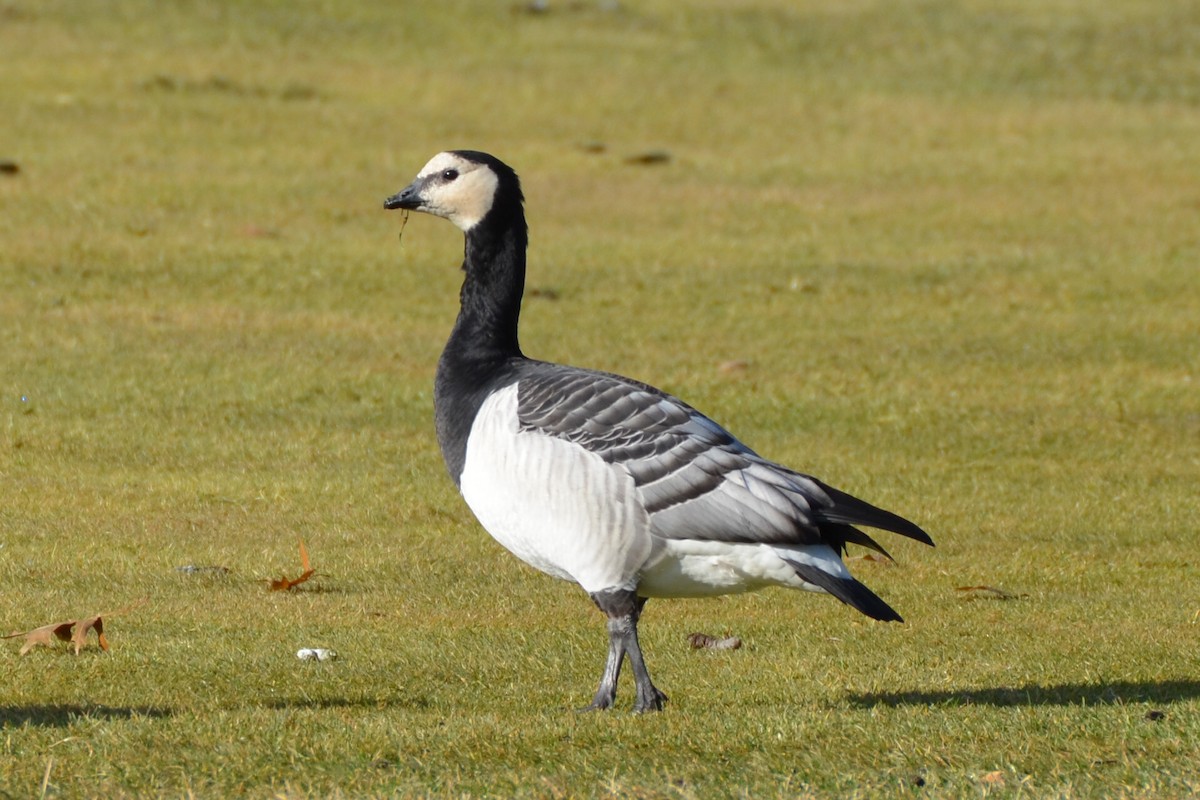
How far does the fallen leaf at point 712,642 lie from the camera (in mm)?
9289

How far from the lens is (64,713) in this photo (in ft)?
24.2

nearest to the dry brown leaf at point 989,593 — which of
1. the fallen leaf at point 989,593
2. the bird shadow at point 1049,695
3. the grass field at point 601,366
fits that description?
the fallen leaf at point 989,593

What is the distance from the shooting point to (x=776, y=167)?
86.1 feet

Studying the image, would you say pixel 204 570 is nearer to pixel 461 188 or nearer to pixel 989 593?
pixel 461 188

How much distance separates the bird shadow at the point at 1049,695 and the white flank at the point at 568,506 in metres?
1.38

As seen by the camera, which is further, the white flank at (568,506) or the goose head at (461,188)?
the goose head at (461,188)

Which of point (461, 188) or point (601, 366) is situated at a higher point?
point (461, 188)

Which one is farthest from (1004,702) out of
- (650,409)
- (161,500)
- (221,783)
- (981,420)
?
(981,420)

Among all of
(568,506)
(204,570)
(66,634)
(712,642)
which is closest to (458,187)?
(568,506)

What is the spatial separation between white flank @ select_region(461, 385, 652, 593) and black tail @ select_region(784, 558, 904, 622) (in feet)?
2.29

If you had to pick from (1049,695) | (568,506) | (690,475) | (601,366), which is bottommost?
(601,366)

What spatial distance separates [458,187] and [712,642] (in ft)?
9.24

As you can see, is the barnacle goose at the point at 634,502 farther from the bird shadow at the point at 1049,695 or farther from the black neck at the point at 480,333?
the bird shadow at the point at 1049,695

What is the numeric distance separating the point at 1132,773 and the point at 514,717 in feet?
8.48
